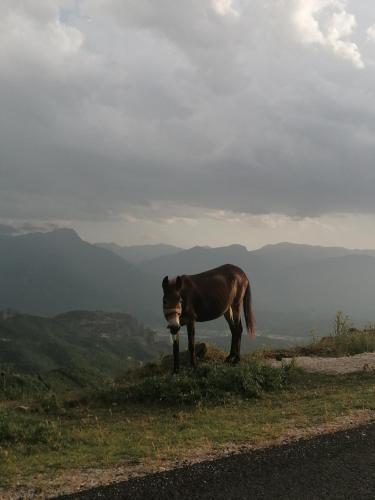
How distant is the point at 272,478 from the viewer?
6648mm

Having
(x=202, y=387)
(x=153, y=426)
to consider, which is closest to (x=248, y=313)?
(x=202, y=387)

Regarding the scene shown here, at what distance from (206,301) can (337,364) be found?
5322mm

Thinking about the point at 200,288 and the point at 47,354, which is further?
the point at 47,354

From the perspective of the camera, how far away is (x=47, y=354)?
170m

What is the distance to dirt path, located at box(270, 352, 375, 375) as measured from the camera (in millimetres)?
15500

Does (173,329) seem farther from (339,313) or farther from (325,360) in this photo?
(339,313)

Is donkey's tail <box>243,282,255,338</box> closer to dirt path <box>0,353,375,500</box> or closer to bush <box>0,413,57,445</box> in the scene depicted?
dirt path <box>0,353,375,500</box>

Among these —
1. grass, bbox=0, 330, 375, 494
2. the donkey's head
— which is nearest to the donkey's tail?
grass, bbox=0, 330, 375, 494

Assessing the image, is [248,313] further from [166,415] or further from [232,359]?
[166,415]

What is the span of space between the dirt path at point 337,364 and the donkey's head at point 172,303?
4734 millimetres

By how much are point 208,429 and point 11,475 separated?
12.5 feet

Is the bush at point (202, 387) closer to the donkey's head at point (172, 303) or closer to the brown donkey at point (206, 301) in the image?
the brown donkey at point (206, 301)

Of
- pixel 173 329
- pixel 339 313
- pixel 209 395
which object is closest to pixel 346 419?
pixel 209 395

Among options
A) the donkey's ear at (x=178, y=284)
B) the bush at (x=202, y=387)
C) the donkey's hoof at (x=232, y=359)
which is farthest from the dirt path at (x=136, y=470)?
the donkey's hoof at (x=232, y=359)
